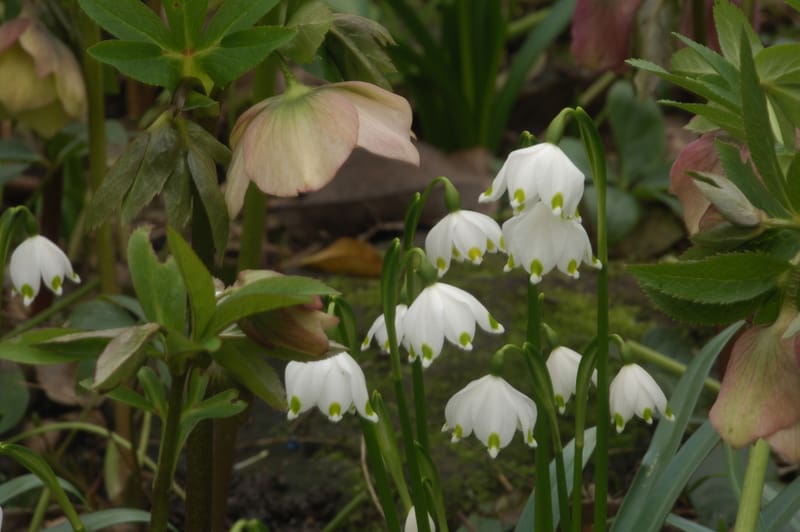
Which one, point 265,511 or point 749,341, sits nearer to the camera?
point 749,341

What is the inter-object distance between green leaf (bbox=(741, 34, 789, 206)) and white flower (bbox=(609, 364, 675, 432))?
0.55 ft

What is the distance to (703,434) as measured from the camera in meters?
0.98

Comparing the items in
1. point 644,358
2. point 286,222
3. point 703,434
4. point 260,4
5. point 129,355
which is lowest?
point 286,222

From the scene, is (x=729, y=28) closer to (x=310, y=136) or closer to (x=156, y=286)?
(x=310, y=136)

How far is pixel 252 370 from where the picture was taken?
684 mm

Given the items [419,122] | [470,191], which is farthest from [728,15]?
[419,122]

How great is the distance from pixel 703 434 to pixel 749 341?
0.97ft

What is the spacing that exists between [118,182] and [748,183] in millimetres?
389

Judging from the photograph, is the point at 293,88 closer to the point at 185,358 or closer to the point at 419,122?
the point at 185,358

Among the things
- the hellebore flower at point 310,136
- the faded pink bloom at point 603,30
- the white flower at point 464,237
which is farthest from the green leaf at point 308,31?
the faded pink bloom at point 603,30

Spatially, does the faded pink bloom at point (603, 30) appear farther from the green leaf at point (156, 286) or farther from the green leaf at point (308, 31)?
the green leaf at point (156, 286)

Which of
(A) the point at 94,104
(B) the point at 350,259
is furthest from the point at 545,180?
(B) the point at 350,259

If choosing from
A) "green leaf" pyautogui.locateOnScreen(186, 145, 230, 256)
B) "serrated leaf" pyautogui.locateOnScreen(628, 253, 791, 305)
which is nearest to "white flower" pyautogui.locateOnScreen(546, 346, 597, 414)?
"serrated leaf" pyautogui.locateOnScreen(628, 253, 791, 305)

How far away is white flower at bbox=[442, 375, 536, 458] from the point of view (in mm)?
772
